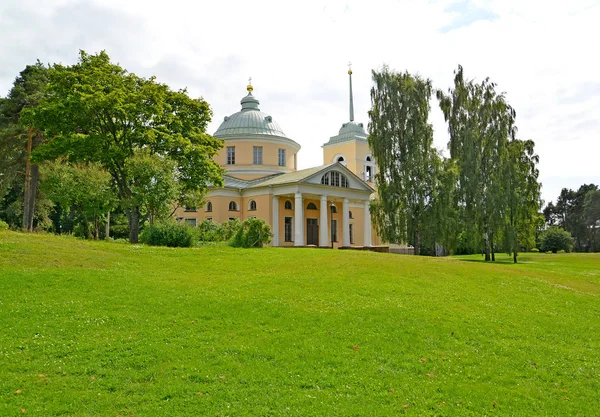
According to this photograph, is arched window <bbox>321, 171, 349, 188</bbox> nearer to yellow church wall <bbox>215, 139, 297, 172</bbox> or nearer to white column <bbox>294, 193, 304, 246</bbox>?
white column <bbox>294, 193, 304, 246</bbox>

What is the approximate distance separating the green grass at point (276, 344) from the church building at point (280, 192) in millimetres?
23737

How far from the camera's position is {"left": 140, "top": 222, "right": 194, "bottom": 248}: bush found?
23983 millimetres

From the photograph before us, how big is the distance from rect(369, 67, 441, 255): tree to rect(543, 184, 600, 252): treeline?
157 ft

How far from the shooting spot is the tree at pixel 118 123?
24.3m

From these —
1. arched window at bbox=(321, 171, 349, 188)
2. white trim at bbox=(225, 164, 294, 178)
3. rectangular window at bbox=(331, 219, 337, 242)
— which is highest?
white trim at bbox=(225, 164, 294, 178)

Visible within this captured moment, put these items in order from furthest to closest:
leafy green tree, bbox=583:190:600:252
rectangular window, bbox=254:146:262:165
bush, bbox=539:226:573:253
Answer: leafy green tree, bbox=583:190:600:252 < bush, bbox=539:226:573:253 < rectangular window, bbox=254:146:262:165

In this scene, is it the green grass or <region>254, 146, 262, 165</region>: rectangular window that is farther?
<region>254, 146, 262, 165</region>: rectangular window

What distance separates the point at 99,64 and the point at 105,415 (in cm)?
2365

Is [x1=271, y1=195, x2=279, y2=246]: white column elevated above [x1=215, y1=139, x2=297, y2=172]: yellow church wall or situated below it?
below

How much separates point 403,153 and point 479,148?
20.5 feet

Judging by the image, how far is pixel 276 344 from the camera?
931 cm

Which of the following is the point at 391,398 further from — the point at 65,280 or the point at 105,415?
the point at 65,280

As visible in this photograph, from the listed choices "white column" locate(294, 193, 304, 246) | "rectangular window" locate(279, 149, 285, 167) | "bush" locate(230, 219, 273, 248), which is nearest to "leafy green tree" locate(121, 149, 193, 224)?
"bush" locate(230, 219, 273, 248)

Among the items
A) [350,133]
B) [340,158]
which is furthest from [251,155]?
[350,133]
